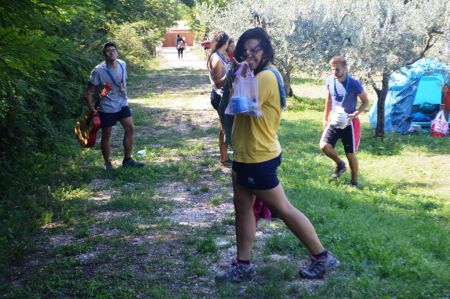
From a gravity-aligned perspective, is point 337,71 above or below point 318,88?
above

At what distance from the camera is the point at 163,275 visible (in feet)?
14.7

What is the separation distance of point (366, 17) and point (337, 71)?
538 centimetres

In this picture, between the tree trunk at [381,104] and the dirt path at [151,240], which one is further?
the tree trunk at [381,104]

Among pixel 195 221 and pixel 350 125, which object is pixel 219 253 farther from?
pixel 350 125

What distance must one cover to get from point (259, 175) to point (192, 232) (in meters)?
1.79

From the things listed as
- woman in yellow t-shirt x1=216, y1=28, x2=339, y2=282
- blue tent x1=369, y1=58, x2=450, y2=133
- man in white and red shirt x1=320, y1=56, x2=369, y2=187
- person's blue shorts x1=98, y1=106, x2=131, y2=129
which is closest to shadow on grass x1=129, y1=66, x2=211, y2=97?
blue tent x1=369, y1=58, x2=450, y2=133

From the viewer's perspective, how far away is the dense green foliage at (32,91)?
3.25m

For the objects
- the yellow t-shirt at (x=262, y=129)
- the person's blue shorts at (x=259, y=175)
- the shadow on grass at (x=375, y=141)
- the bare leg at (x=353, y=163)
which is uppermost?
the yellow t-shirt at (x=262, y=129)

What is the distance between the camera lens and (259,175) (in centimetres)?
394

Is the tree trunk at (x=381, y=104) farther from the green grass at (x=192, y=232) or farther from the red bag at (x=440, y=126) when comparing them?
the green grass at (x=192, y=232)

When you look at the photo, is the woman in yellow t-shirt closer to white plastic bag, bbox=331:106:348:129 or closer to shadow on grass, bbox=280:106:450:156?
white plastic bag, bbox=331:106:348:129

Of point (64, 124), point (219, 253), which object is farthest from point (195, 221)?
point (64, 124)

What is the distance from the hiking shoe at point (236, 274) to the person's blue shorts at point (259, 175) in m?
0.71

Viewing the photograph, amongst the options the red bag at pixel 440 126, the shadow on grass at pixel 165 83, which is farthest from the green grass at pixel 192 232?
the shadow on grass at pixel 165 83
